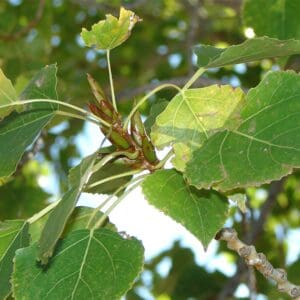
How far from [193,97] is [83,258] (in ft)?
1.14

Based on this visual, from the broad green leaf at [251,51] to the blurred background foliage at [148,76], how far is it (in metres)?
0.74

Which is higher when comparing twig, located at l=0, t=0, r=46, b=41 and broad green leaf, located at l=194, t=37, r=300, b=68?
broad green leaf, located at l=194, t=37, r=300, b=68

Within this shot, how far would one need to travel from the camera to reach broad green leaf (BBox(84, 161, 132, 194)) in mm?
1537

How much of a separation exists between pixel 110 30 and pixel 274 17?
2.39ft

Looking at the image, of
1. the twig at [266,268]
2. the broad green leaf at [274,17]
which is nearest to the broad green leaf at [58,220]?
the twig at [266,268]

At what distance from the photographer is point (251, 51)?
4.28 ft

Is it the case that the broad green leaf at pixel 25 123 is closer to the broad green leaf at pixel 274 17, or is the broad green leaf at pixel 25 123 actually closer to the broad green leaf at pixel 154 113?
the broad green leaf at pixel 154 113

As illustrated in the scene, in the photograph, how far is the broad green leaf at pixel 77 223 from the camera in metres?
1.51

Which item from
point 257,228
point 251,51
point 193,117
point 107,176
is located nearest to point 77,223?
point 107,176

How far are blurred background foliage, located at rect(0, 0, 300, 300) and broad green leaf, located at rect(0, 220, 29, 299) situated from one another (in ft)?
2.66

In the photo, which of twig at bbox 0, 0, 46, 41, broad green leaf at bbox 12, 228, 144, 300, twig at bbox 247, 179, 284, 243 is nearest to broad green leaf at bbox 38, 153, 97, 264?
broad green leaf at bbox 12, 228, 144, 300

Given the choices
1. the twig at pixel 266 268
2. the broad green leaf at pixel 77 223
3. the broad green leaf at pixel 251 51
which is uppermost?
the broad green leaf at pixel 251 51

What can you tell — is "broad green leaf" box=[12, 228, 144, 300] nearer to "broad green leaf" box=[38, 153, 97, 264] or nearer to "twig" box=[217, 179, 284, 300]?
"broad green leaf" box=[38, 153, 97, 264]

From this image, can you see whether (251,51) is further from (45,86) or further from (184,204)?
(45,86)
